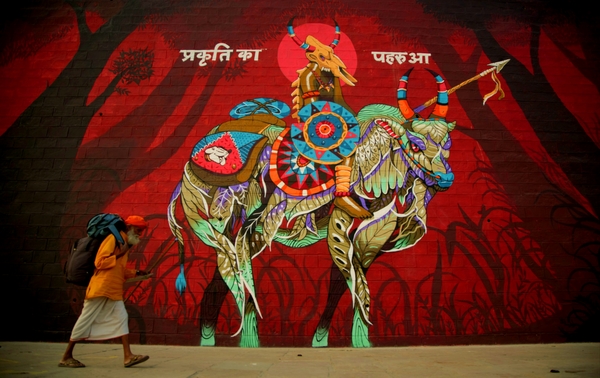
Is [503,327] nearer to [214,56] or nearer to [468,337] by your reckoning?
[468,337]

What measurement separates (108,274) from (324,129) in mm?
3677

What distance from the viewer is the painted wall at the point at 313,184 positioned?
229 inches

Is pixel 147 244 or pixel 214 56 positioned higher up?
pixel 214 56

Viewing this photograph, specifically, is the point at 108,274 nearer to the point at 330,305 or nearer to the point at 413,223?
the point at 330,305

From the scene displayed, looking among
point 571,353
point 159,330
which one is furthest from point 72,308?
point 571,353

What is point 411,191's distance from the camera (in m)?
6.18

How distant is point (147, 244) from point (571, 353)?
576 centimetres

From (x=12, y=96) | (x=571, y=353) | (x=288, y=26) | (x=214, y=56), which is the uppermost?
(x=288, y=26)

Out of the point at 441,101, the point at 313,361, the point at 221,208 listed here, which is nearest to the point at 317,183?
the point at 221,208

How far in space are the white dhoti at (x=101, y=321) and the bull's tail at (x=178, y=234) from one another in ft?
5.88

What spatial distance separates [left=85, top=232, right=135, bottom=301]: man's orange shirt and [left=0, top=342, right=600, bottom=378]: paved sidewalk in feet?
2.22

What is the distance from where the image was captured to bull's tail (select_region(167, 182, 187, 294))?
588 cm

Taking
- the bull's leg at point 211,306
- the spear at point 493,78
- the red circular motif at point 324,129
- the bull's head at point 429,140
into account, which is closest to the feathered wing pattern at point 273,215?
the bull's leg at point 211,306

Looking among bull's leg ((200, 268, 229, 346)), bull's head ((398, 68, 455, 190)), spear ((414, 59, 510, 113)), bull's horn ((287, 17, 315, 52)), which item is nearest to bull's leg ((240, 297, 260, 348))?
bull's leg ((200, 268, 229, 346))
